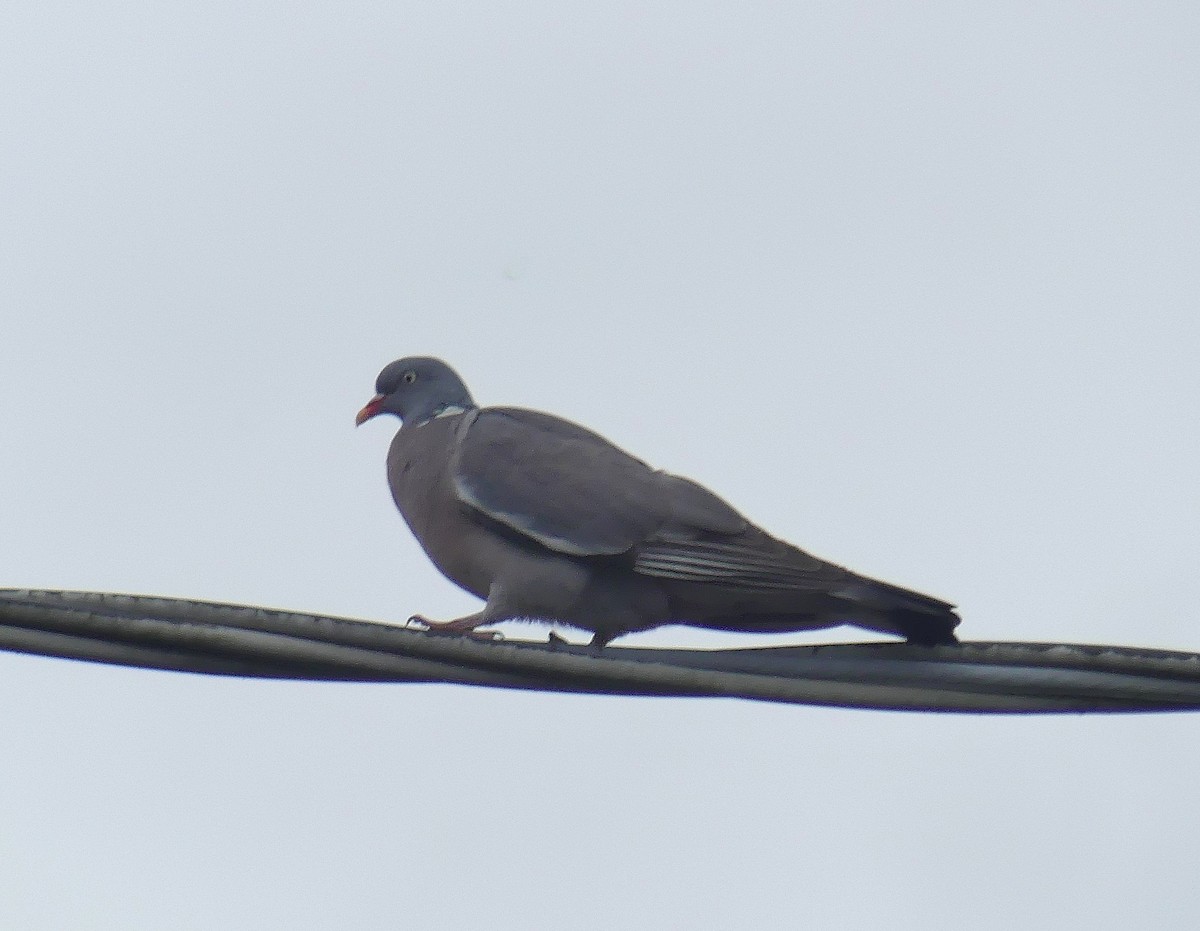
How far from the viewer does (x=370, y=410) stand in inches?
233

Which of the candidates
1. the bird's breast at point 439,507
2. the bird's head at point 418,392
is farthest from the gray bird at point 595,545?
the bird's head at point 418,392

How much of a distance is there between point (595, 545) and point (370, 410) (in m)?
1.72

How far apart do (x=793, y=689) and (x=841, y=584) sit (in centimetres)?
115

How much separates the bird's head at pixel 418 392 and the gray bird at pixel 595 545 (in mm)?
550

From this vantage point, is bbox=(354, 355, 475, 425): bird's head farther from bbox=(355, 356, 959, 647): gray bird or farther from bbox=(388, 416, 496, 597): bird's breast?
bbox=(355, 356, 959, 647): gray bird

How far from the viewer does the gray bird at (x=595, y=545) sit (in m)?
4.18

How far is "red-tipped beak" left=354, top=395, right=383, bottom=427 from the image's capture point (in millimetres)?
5879

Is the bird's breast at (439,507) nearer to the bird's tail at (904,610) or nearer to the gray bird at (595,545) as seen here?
the gray bird at (595,545)

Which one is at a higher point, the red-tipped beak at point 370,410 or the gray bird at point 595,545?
the red-tipped beak at point 370,410

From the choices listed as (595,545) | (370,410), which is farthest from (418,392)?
(595,545)

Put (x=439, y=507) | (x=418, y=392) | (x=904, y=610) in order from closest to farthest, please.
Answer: (x=904, y=610)
(x=439, y=507)
(x=418, y=392)

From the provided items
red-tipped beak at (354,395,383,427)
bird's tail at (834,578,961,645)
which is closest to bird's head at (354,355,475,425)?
red-tipped beak at (354,395,383,427)

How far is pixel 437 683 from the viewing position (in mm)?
2875

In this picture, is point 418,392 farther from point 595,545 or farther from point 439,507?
point 595,545
